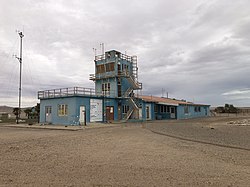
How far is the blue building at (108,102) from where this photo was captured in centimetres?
2709

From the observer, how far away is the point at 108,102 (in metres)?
31.4

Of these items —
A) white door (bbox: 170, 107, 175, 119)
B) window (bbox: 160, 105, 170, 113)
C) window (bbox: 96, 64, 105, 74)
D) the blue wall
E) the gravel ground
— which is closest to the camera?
the gravel ground

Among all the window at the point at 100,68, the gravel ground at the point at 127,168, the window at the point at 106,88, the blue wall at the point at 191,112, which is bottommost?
the gravel ground at the point at 127,168

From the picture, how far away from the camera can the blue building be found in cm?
2709

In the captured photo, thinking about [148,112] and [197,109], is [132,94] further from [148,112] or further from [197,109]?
[197,109]

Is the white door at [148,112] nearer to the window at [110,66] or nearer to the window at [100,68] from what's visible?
the window at [110,66]

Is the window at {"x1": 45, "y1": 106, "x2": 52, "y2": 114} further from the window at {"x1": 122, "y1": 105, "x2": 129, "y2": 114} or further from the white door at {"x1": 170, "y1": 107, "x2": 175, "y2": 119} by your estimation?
the white door at {"x1": 170, "y1": 107, "x2": 175, "y2": 119}

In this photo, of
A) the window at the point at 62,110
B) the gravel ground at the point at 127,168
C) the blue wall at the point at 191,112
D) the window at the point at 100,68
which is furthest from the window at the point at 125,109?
the gravel ground at the point at 127,168

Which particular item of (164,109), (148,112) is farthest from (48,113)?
(164,109)

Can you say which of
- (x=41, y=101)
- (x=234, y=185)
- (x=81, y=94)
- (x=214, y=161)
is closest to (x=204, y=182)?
(x=234, y=185)

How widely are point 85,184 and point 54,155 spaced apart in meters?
3.94

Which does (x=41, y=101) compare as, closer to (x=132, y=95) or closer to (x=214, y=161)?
(x=132, y=95)

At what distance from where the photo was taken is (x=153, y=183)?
5.16 meters

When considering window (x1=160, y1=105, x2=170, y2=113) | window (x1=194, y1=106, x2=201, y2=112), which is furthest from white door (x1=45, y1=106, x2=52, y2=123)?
window (x1=194, y1=106, x2=201, y2=112)
